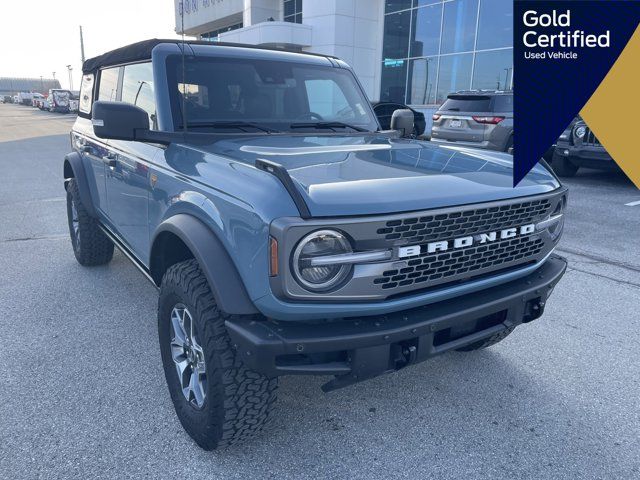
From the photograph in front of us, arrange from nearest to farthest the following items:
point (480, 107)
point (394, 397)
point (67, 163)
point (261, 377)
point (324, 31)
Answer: point (261, 377) → point (394, 397) → point (67, 163) → point (480, 107) → point (324, 31)

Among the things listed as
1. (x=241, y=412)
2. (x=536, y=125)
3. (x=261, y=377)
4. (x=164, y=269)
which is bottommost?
(x=241, y=412)

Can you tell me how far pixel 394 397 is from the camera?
289 centimetres

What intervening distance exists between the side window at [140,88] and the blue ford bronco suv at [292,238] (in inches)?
0.8

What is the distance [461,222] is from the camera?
7.06 feet

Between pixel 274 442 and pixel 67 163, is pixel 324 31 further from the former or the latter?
pixel 274 442

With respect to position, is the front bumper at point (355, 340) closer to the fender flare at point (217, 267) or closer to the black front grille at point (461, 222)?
the fender flare at point (217, 267)

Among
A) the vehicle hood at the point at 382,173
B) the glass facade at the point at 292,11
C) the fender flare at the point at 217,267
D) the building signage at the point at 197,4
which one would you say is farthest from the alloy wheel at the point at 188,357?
the building signage at the point at 197,4

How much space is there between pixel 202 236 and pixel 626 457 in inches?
88.7

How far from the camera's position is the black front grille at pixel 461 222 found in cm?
199

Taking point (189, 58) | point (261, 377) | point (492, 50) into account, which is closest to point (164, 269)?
point (261, 377)

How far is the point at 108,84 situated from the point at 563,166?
929 centimetres

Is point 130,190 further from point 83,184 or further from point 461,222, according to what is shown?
point 461,222

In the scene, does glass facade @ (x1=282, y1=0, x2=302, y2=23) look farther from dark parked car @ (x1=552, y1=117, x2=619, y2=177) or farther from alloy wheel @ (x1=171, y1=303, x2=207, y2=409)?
alloy wheel @ (x1=171, y1=303, x2=207, y2=409)

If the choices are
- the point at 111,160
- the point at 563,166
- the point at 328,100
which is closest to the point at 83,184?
the point at 111,160
